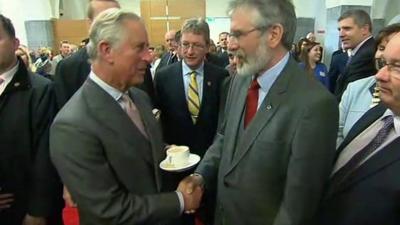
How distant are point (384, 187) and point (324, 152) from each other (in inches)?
9.7

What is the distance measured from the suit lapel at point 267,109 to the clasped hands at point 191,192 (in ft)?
0.89

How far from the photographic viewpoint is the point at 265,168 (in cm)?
152

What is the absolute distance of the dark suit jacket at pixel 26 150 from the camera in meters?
1.93

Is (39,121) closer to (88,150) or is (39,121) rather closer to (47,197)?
(47,197)

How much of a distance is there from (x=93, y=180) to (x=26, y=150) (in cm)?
78

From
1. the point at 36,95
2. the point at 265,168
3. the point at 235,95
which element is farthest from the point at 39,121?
the point at 265,168

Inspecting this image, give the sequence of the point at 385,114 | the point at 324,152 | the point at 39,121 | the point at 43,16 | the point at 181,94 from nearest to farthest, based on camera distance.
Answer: the point at 324,152
the point at 385,114
the point at 39,121
the point at 181,94
the point at 43,16

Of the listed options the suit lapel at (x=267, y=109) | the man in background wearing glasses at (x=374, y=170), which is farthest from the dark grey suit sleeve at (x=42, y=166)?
the man in background wearing glasses at (x=374, y=170)

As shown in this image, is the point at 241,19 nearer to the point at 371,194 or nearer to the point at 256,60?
the point at 256,60

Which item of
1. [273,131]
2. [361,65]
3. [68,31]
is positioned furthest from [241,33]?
[68,31]

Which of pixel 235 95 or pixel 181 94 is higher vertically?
pixel 235 95

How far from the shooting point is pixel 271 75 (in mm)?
1611

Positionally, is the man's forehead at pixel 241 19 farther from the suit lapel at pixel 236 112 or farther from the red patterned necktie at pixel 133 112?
the red patterned necktie at pixel 133 112

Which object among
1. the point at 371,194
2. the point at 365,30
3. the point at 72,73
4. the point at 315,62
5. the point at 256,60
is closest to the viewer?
the point at 371,194
